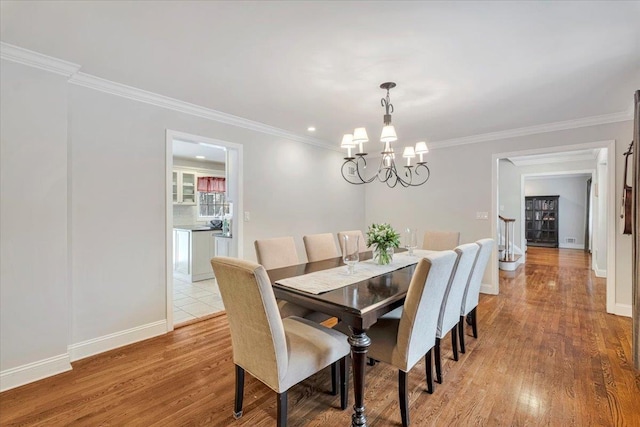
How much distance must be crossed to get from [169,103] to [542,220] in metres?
11.1

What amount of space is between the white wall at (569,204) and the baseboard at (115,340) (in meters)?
11.1

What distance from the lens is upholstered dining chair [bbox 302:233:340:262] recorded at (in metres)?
3.13

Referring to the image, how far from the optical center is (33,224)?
2.20 metres

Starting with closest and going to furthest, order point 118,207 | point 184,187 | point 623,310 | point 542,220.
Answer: point 118,207 < point 623,310 < point 184,187 < point 542,220

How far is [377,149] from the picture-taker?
17.8 feet

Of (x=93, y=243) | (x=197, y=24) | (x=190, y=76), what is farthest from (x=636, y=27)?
(x=93, y=243)

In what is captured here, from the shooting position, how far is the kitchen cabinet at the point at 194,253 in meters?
5.08

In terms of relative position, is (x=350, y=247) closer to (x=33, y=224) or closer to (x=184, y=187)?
(x=33, y=224)

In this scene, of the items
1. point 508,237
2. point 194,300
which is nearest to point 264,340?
point 194,300

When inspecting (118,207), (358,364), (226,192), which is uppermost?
(226,192)

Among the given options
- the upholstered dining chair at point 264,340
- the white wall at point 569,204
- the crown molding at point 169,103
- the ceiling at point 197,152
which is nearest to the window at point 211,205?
the ceiling at point 197,152

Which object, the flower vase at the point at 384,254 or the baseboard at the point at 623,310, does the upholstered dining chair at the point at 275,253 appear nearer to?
the flower vase at the point at 384,254

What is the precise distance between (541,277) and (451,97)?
174 inches

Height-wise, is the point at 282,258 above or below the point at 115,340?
above
